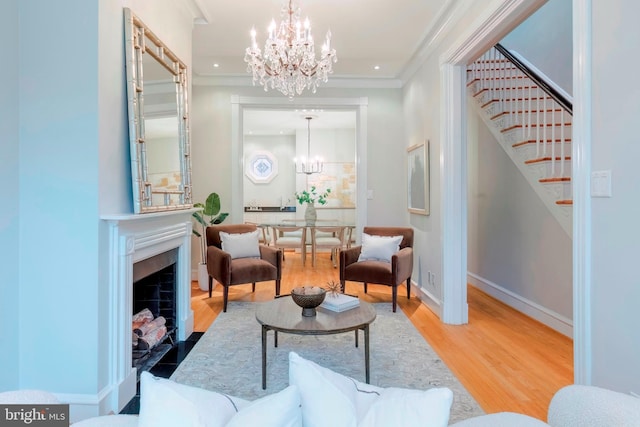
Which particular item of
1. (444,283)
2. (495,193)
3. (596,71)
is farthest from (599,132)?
(495,193)

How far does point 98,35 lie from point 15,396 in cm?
176

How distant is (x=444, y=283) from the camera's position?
3.54 meters

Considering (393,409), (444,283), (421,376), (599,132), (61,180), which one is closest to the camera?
(393,409)

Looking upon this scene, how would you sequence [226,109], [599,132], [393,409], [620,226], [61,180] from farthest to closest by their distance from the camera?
[226,109], [61,180], [599,132], [620,226], [393,409]

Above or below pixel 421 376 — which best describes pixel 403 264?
above

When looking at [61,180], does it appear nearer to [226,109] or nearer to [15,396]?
[15,396]

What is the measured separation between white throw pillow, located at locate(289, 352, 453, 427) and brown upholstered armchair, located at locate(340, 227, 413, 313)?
10.2 feet

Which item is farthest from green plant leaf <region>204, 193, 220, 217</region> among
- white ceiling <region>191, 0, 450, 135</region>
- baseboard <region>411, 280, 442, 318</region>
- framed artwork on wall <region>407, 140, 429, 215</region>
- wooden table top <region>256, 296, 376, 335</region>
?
baseboard <region>411, 280, 442, 318</region>

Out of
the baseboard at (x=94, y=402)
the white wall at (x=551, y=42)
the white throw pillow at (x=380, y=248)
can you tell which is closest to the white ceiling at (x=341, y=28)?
the white wall at (x=551, y=42)

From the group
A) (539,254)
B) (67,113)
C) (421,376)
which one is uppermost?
(67,113)

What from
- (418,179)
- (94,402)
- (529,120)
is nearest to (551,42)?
(529,120)

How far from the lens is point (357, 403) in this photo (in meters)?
0.77

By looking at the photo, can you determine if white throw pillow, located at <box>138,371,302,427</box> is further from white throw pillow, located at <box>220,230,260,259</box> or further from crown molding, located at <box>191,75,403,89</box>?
crown molding, located at <box>191,75,403,89</box>

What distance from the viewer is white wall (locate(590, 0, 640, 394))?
5.01ft
